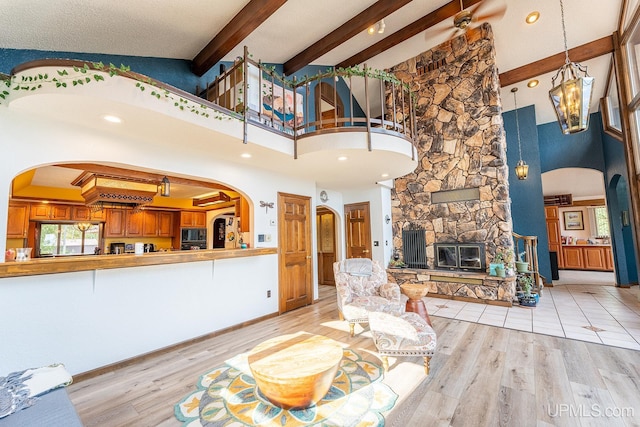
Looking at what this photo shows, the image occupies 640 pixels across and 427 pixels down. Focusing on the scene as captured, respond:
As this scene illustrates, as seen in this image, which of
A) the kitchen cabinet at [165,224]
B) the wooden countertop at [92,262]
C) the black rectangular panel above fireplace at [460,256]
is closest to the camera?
the wooden countertop at [92,262]

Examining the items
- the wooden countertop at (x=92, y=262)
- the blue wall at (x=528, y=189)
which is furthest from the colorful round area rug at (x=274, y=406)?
the blue wall at (x=528, y=189)

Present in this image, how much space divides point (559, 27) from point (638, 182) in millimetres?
3171

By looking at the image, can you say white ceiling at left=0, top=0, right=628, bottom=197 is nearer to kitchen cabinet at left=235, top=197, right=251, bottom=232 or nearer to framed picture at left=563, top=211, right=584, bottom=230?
kitchen cabinet at left=235, top=197, right=251, bottom=232

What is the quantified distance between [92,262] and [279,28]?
415 cm

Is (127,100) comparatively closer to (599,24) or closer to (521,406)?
(521,406)

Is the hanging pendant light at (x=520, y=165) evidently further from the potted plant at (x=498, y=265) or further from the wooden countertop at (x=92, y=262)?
the wooden countertop at (x=92, y=262)

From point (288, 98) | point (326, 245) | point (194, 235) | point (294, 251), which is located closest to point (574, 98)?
point (288, 98)

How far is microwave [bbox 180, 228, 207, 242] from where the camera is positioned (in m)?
7.15

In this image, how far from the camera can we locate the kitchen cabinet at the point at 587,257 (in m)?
8.45

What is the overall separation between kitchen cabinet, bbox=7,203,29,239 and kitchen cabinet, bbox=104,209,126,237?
1.24 m

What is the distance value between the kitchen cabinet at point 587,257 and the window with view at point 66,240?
13.9 m

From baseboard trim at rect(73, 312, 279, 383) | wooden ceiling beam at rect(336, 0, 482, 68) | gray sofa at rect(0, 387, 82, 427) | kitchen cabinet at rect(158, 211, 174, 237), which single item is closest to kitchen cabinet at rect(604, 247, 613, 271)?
wooden ceiling beam at rect(336, 0, 482, 68)

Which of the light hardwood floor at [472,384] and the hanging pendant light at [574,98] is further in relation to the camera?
the hanging pendant light at [574,98]

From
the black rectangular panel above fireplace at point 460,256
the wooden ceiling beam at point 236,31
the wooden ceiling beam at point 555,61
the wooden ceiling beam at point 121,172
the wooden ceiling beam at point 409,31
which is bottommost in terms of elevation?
the black rectangular panel above fireplace at point 460,256
